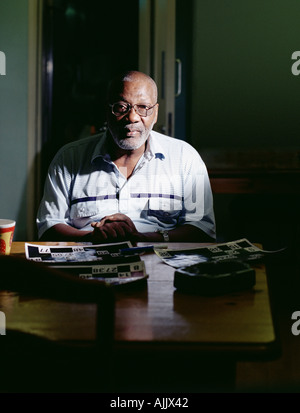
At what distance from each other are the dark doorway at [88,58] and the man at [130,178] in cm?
211

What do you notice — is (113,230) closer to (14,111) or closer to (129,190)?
(129,190)

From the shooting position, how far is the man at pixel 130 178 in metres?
1.97

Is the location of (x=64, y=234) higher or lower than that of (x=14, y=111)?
lower

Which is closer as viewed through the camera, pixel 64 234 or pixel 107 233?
pixel 107 233

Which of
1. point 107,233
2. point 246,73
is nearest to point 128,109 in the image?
point 107,233

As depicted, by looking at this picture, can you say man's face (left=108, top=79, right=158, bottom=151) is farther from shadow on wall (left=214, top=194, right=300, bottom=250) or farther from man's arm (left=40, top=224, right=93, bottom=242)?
shadow on wall (left=214, top=194, right=300, bottom=250)

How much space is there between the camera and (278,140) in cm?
388

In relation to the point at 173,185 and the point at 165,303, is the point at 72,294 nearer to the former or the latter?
the point at 165,303

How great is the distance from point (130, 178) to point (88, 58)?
345 cm

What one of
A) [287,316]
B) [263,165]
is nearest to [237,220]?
[263,165]

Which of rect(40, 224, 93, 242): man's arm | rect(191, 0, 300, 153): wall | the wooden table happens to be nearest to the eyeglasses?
rect(40, 224, 93, 242): man's arm

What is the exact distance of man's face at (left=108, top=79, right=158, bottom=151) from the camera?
6.57 feet

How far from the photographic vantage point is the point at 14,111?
3234mm

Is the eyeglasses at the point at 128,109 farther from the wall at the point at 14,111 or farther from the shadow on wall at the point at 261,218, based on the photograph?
the shadow on wall at the point at 261,218
